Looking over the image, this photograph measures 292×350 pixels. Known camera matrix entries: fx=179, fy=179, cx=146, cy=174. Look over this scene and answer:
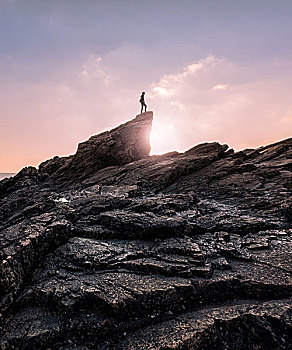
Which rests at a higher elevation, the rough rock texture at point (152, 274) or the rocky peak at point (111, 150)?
the rocky peak at point (111, 150)

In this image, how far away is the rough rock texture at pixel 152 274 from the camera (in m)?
7.89

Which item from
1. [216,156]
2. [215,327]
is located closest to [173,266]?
[215,327]

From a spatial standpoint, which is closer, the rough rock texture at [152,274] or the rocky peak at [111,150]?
the rough rock texture at [152,274]

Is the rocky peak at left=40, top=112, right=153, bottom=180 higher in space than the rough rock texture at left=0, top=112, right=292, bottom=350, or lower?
higher

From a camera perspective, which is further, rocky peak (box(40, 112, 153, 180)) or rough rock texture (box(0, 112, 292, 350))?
rocky peak (box(40, 112, 153, 180))

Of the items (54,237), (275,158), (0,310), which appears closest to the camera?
(0,310)

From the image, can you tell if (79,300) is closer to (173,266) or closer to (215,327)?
(173,266)

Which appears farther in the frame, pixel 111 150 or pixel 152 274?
pixel 111 150

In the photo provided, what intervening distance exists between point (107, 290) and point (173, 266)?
3935 mm

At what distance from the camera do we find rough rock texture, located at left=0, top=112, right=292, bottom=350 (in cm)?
789

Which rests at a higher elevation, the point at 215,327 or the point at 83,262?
the point at 83,262

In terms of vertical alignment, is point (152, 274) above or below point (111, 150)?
below

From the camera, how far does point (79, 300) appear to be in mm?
9172

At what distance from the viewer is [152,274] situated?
34.7ft
